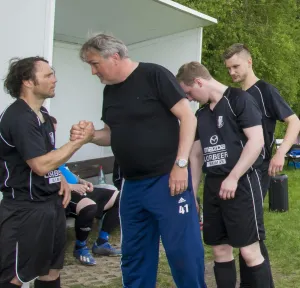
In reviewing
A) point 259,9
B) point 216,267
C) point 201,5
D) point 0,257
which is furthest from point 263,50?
point 0,257

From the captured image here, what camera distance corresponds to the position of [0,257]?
2.95 metres

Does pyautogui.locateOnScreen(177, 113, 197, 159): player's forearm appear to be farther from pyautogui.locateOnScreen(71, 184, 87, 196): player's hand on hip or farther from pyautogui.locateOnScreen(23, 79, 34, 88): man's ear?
pyautogui.locateOnScreen(71, 184, 87, 196): player's hand on hip

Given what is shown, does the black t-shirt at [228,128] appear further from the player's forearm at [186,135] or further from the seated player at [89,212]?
the seated player at [89,212]

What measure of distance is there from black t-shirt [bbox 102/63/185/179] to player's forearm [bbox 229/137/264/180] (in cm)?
43

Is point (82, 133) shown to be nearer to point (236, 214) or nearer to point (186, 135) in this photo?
point (186, 135)

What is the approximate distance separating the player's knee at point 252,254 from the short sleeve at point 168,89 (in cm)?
110

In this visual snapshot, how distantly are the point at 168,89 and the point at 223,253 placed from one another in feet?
4.10

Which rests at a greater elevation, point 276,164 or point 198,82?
point 198,82

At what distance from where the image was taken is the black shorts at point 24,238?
9.56 ft

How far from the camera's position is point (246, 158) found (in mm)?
3178

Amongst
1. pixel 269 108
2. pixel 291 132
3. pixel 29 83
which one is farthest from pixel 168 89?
pixel 291 132

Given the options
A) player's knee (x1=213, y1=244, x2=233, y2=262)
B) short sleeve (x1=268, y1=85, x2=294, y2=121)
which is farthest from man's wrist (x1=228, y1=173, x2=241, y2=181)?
short sleeve (x1=268, y1=85, x2=294, y2=121)

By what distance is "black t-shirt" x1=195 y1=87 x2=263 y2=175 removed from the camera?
327cm

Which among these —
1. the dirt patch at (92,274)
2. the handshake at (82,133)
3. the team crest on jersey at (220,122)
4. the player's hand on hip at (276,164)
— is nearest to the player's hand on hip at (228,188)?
the team crest on jersey at (220,122)
